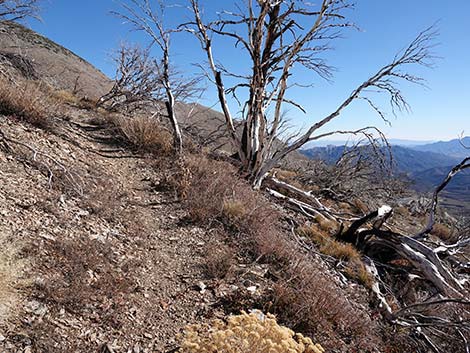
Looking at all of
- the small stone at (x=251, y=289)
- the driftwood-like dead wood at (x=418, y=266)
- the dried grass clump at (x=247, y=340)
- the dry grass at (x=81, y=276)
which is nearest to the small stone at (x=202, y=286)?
the small stone at (x=251, y=289)

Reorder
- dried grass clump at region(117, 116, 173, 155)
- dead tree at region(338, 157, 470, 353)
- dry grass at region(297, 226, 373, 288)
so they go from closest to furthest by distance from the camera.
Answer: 1. dead tree at region(338, 157, 470, 353)
2. dry grass at region(297, 226, 373, 288)
3. dried grass clump at region(117, 116, 173, 155)

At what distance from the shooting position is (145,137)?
7.28m

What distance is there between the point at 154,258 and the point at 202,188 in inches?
83.9

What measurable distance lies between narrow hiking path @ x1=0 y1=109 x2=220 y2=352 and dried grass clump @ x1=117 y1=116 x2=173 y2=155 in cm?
163

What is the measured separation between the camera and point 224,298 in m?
3.51

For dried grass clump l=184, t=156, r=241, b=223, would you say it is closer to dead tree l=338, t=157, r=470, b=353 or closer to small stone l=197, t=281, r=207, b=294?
small stone l=197, t=281, r=207, b=294

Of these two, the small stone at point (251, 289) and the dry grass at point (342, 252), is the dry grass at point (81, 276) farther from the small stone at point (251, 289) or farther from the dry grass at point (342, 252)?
the dry grass at point (342, 252)

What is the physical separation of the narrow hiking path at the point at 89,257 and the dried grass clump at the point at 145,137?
1.63 m

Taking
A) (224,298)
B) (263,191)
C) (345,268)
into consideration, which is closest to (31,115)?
(224,298)

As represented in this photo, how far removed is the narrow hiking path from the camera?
2572mm

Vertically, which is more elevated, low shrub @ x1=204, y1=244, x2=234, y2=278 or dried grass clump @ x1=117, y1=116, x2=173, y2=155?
dried grass clump @ x1=117, y1=116, x2=173, y2=155

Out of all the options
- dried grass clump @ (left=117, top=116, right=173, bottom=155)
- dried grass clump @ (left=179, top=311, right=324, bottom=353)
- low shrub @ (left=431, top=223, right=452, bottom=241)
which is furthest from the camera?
low shrub @ (left=431, top=223, right=452, bottom=241)

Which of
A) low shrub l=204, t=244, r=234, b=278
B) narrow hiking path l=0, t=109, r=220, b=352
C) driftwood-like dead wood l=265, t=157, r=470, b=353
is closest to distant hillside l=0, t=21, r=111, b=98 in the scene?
narrow hiking path l=0, t=109, r=220, b=352

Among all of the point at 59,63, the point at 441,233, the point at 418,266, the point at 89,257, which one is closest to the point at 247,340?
the point at 89,257
